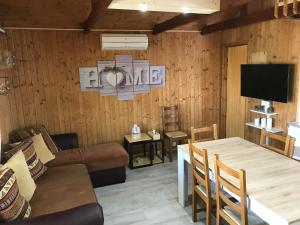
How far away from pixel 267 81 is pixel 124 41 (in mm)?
2442

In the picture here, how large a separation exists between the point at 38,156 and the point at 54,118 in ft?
4.03

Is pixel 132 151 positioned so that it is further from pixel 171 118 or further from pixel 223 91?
pixel 223 91

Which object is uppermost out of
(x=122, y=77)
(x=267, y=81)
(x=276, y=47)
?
(x=276, y=47)

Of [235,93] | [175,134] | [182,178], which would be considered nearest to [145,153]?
[175,134]

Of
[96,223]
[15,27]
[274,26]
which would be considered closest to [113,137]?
[15,27]

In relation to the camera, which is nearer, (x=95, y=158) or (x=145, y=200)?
(x=145, y=200)

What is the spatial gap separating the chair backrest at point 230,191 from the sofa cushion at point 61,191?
121cm

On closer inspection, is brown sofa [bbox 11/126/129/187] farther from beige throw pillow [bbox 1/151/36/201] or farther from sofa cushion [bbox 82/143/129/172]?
beige throw pillow [bbox 1/151/36/201]

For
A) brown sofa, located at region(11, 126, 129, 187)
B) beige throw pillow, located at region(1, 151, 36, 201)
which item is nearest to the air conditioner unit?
brown sofa, located at region(11, 126, 129, 187)

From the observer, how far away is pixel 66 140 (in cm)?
416

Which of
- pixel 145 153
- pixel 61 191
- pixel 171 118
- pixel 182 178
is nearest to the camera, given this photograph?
pixel 61 191

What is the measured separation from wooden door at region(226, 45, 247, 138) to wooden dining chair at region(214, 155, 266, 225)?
2.97 m

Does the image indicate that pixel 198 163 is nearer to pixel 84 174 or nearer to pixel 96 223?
pixel 96 223

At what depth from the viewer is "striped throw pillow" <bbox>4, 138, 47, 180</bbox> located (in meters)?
2.79
